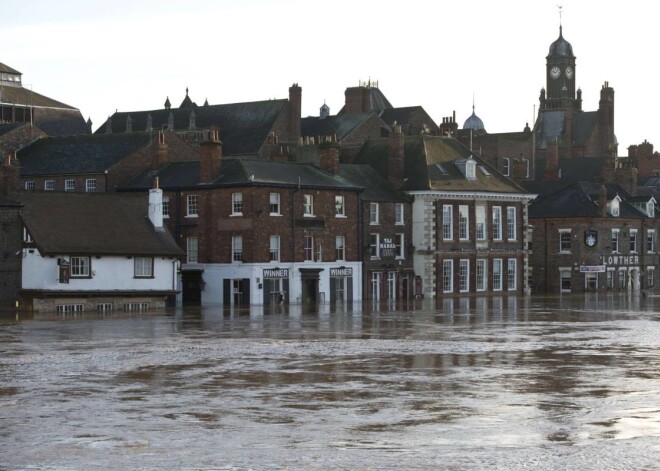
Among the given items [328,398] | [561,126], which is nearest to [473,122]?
[561,126]

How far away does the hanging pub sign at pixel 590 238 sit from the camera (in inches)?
4075

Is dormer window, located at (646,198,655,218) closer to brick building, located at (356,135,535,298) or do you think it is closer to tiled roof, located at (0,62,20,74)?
brick building, located at (356,135,535,298)

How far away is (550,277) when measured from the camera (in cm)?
10475

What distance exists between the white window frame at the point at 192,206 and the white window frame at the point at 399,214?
1461 centimetres

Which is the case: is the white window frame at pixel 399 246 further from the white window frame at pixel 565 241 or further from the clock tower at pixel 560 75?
the clock tower at pixel 560 75

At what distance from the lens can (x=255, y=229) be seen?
80062mm

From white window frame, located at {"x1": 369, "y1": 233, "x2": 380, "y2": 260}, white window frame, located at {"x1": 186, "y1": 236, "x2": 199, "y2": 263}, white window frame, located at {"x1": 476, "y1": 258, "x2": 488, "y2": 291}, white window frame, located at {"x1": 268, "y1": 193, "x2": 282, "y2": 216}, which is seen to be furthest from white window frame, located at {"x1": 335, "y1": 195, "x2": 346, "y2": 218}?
white window frame, located at {"x1": 476, "y1": 258, "x2": 488, "y2": 291}

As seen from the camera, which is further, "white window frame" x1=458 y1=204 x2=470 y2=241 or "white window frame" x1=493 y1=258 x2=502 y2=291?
"white window frame" x1=493 y1=258 x2=502 y2=291

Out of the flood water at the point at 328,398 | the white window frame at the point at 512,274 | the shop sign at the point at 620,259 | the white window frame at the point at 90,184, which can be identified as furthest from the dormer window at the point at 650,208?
the flood water at the point at 328,398

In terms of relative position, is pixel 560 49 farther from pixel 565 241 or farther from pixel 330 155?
pixel 330 155

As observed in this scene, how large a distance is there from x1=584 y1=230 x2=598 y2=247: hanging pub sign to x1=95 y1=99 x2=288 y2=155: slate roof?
2933 centimetres

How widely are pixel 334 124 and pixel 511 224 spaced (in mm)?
33127

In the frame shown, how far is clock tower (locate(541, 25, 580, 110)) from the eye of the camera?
611 ft

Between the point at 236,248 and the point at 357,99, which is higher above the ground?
the point at 357,99
